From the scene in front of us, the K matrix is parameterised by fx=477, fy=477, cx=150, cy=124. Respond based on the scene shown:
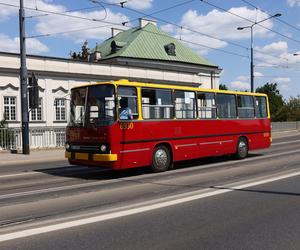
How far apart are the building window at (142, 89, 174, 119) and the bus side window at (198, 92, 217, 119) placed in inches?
66.2

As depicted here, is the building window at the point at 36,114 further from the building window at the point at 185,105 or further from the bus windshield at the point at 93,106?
the bus windshield at the point at 93,106

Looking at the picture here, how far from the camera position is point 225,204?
8.79 meters

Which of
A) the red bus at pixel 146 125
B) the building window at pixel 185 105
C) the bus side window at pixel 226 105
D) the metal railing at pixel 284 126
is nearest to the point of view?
the red bus at pixel 146 125

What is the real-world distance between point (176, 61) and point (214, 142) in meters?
42.1

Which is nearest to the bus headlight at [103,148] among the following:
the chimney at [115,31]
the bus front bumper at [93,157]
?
the bus front bumper at [93,157]

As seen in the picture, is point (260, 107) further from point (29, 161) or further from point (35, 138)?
point (35, 138)

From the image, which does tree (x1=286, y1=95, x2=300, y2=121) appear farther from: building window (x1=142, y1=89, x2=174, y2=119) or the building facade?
building window (x1=142, y1=89, x2=174, y2=119)

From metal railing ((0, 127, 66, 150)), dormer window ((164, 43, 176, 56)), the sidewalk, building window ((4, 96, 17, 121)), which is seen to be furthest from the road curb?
dormer window ((164, 43, 176, 56))

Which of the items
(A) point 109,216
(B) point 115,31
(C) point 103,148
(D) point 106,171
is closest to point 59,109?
(D) point 106,171

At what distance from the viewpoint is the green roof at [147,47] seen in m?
57.0

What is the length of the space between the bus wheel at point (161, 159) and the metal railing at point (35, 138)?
13856 mm

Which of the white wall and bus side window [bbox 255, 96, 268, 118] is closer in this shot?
bus side window [bbox 255, 96, 268, 118]

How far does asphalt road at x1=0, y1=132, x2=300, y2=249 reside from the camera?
20.7ft

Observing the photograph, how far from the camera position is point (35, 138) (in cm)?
2834
